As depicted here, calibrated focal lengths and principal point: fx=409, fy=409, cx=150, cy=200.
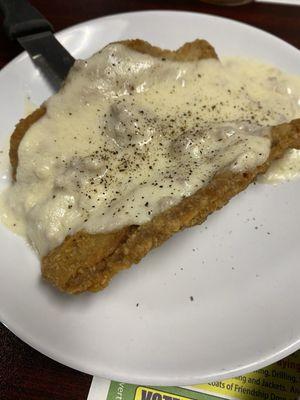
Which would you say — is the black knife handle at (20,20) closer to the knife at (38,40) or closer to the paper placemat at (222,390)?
the knife at (38,40)

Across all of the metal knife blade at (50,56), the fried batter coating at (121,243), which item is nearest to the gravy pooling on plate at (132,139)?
the fried batter coating at (121,243)

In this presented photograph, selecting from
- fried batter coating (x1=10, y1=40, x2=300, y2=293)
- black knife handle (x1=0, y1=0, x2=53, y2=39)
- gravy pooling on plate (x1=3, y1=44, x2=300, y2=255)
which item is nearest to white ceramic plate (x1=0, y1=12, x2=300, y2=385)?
fried batter coating (x1=10, y1=40, x2=300, y2=293)

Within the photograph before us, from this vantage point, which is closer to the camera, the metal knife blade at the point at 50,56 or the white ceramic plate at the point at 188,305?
the white ceramic plate at the point at 188,305

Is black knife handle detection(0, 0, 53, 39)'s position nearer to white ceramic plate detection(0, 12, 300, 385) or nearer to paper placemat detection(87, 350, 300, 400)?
white ceramic plate detection(0, 12, 300, 385)

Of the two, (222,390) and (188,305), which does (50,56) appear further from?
A: (222,390)

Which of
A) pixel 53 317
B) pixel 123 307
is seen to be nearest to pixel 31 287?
pixel 53 317

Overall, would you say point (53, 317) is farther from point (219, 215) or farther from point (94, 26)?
point (94, 26)

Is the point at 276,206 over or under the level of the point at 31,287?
under
